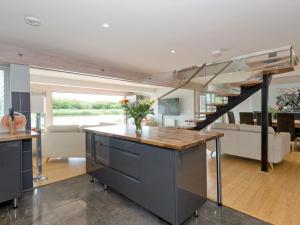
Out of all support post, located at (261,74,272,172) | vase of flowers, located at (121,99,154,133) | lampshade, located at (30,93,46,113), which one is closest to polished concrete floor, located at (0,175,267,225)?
vase of flowers, located at (121,99,154,133)

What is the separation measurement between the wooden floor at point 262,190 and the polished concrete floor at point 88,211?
0.26 m

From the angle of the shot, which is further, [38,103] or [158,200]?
[38,103]

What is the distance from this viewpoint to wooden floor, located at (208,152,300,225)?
213 centimetres

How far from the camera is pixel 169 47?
3.20 meters

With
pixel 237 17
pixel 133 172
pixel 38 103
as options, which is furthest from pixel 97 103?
pixel 237 17

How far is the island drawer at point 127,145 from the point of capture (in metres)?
2.13

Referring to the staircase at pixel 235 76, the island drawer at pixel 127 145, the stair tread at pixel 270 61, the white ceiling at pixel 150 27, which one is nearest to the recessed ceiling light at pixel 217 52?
the white ceiling at pixel 150 27

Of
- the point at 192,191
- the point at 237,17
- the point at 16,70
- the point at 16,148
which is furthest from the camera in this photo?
the point at 16,70

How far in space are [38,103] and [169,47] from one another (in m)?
2.54

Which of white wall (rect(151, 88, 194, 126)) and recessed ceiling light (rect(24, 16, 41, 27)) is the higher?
recessed ceiling light (rect(24, 16, 41, 27))

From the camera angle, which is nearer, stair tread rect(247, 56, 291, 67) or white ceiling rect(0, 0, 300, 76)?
white ceiling rect(0, 0, 300, 76)

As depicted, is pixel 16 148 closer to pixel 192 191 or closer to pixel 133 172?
pixel 133 172

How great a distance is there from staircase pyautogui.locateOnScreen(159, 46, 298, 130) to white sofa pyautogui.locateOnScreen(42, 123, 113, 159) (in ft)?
9.39

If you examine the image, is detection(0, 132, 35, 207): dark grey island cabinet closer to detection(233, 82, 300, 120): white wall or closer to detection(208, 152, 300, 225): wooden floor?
detection(208, 152, 300, 225): wooden floor
